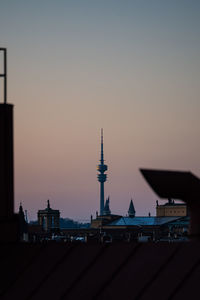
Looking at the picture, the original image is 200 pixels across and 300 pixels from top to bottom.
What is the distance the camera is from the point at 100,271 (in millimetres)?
Answer: 8500

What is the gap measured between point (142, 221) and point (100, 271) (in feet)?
601

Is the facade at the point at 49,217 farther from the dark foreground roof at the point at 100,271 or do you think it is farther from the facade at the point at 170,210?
the dark foreground roof at the point at 100,271

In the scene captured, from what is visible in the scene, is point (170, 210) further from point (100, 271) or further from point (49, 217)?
point (100, 271)

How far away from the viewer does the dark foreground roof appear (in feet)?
25.7

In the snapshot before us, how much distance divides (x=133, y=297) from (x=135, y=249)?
25.4 inches

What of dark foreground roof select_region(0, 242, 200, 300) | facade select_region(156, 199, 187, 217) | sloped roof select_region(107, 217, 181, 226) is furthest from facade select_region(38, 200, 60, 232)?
dark foreground roof select_region(0, 242, 200, 300)

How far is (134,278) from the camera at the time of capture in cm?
811

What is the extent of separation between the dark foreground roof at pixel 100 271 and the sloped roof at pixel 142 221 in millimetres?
176539

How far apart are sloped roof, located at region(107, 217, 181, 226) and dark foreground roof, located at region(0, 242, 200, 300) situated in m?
177

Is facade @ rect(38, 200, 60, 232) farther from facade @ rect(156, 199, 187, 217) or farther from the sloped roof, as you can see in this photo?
facade @ rect(156, 199, 187, 217)

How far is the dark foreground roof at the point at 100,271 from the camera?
7.85 metres

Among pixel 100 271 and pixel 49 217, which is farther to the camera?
pixel 49 217

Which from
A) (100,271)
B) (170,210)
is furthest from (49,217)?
(100,271)

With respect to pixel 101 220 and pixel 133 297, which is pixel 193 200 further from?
pixel 101 220
